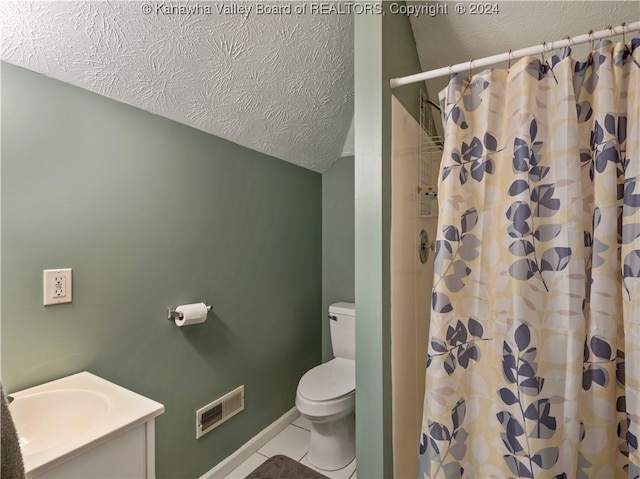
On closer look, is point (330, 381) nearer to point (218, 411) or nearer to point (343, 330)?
point (343, 330)

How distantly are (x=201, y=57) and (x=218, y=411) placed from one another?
178 cm

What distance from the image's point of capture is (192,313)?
159 centimetres

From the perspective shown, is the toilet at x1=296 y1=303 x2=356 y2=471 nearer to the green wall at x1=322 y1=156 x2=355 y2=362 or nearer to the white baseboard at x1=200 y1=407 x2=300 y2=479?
the white baseboard at x1=200 y1=407 x2=300 y2=479

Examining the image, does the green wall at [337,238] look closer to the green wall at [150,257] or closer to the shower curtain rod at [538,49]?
the green wall at [150,257]

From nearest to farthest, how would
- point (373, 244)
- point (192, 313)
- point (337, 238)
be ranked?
point (373, 244) < point (192, 313) < point (337, 238)

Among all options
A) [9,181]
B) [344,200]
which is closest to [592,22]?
[344,200]

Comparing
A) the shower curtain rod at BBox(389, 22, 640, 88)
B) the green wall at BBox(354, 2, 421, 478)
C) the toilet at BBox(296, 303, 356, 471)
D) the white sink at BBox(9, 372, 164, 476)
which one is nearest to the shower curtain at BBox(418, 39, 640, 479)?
the shower curtain rod at BBox(389, 22, 640, 88)

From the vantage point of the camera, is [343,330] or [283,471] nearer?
[283,471]

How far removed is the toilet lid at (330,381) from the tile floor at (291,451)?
46 cm

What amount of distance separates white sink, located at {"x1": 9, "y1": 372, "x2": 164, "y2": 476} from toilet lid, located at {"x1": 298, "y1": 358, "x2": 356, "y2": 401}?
3.41ft

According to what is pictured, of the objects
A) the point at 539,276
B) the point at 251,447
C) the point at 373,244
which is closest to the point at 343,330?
the point at 251,447

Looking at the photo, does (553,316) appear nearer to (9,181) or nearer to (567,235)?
(567,235)

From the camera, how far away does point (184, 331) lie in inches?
65.4

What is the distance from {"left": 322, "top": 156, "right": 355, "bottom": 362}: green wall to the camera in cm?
254
